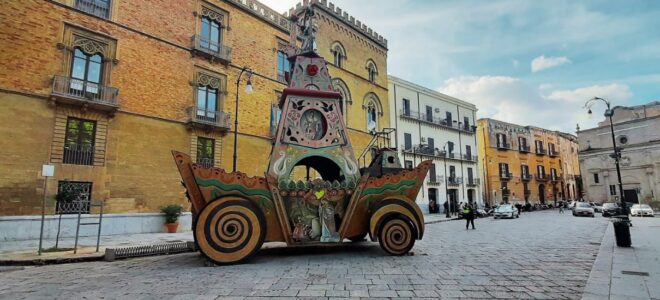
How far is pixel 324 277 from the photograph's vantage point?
605 cm

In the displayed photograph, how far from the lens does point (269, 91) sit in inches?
885

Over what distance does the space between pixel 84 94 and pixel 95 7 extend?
171 inches

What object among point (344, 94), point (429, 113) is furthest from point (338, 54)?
point (429, 113)

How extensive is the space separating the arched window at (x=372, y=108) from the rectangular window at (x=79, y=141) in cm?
1989

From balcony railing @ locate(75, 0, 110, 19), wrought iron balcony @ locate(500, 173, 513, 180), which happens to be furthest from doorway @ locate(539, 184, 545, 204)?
balcony railing @ locate(75, 0, 110, 19)

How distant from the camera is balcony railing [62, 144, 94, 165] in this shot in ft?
47.2

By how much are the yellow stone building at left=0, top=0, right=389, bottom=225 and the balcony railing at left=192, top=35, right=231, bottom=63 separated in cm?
7

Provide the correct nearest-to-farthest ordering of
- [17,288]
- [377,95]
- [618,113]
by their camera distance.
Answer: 1. [17,288]
2. [377,95]
3. [618,113]

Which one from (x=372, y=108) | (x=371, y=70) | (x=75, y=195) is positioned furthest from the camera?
(x=371, y=70)

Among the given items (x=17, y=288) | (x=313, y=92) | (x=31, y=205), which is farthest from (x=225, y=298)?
(x=31, y=205)

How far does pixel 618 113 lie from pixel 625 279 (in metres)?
50.5

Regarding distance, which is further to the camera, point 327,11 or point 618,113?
point 618,113

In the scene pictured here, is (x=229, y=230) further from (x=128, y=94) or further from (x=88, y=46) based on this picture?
(x=88, y=46)

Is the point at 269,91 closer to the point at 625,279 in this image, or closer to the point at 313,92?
the point at 313,92
